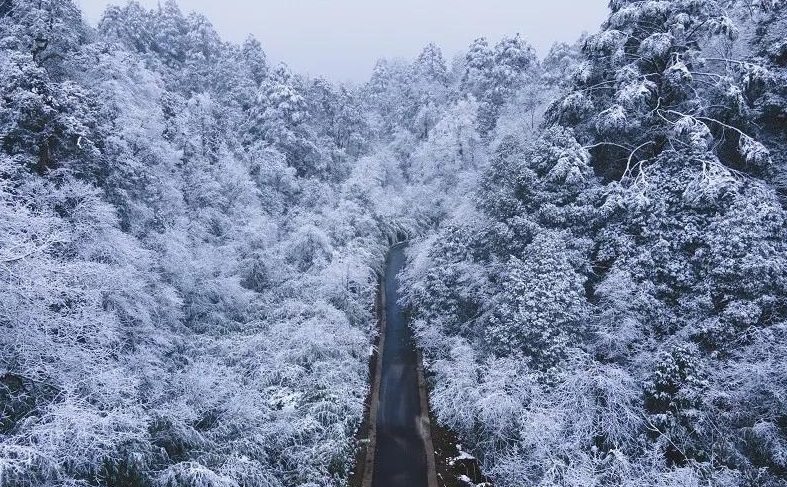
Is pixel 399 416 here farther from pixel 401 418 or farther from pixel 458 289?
pixel 458 289

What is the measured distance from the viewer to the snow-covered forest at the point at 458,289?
10125mm

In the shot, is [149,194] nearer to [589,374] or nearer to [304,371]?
[304,371]

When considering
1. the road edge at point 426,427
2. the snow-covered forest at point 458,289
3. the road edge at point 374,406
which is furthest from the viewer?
the road edge at point 374,406

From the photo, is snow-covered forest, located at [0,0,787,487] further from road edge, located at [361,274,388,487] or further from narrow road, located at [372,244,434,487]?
narrow road, located at [372,244,434,487]

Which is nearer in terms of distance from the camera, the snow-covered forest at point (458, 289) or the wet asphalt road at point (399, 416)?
the snow-covered forest at point (458, 289)

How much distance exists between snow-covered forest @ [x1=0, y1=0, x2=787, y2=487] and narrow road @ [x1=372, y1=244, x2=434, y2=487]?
1188 mm

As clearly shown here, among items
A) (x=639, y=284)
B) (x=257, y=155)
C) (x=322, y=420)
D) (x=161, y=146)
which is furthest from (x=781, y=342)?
(x=257, y=155)

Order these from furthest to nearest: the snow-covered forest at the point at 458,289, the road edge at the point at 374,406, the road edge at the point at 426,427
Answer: the road edge at the point at 374,406, the road edge at the point at 426,427, the snow-covered forest at the point at 458,289

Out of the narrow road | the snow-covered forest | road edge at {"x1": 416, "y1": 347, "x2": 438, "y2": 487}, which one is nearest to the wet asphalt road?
the narrow road

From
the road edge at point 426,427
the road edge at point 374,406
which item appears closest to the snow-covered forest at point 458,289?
the road edge at point 426,427

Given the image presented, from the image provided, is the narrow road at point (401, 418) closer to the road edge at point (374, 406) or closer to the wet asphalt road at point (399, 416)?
the wet asphalt road at point (399, 416)

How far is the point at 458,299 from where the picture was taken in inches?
825

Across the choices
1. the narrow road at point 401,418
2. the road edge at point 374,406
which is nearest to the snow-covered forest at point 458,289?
the road edge at point 374,406

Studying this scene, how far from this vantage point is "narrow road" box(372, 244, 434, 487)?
15.3 m
